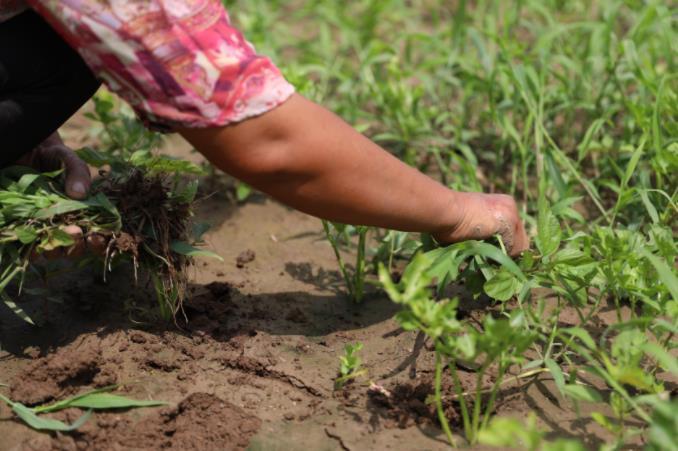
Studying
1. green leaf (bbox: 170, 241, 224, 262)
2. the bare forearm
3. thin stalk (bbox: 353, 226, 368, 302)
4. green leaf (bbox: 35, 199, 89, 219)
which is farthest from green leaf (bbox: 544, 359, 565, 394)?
green leaf (bbox: 35, 199, 89, 219)

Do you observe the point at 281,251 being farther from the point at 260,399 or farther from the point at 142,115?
the point at 142,115

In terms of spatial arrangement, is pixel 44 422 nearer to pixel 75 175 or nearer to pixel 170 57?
pixel 75 175

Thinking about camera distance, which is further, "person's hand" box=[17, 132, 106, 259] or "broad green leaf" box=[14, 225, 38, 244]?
"person's hand" box=[17, 132, 106, 259]

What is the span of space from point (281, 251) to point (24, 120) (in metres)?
1.04

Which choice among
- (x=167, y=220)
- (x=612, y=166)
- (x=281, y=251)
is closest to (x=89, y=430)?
(x=167, y=220)

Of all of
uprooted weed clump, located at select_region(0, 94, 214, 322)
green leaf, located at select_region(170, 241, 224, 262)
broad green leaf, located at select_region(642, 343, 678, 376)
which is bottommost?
broad green leaf, located at select_region(642, 343, 678, 376)

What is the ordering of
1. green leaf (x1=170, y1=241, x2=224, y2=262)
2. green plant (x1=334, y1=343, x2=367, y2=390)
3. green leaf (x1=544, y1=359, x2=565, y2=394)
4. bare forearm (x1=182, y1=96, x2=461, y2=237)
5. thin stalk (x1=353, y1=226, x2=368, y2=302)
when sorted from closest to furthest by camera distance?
bare forearm (x1=182, y1=96, x2=461, y2=237)
green leaf (x1=544, y1=359, x2=565, y2=394)
green plant (x1=334, y1=343, x2=367, y2=390)
green leaf (x1=170, y1=241, x2=224, y2=262)
thin stalk (x1=353, y1=226, x2=368, y2=302)

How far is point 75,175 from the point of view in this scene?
2.21m

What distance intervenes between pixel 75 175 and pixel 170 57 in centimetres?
59

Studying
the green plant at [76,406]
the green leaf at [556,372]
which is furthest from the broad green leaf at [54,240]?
the green leaf at [556,372]

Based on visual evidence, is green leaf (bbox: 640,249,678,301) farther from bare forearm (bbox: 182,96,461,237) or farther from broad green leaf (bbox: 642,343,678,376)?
bare forearm (bbox: 182,96,461,237)

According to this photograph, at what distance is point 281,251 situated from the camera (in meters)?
2.87

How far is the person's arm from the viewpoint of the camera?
Result: 1.88 m

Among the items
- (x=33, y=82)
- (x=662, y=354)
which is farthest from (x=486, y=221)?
(x=33, y=82)
